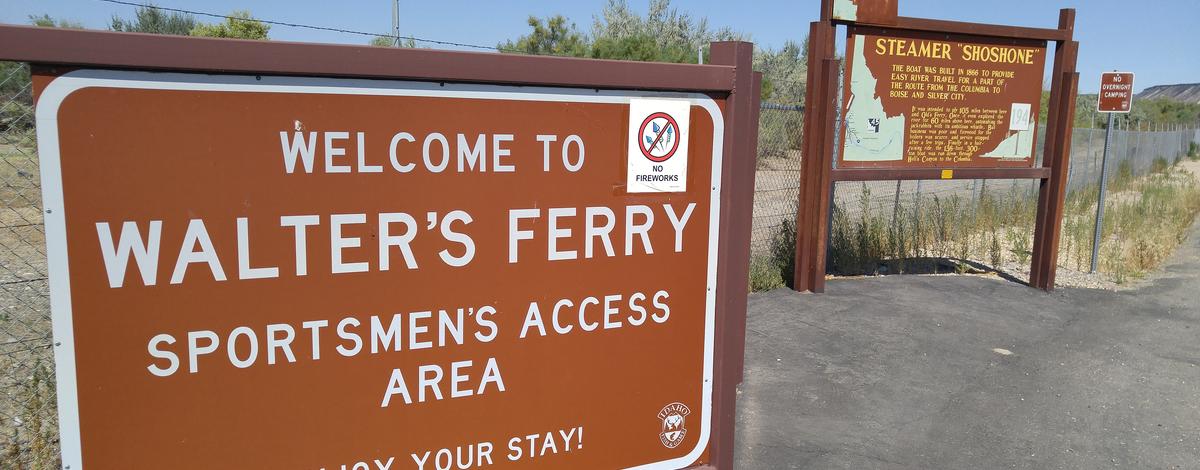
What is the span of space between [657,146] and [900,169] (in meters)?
6.51

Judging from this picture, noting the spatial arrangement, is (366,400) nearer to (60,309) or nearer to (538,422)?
(538,422)

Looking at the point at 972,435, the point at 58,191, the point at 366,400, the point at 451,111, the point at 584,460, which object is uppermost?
the point at 451,111

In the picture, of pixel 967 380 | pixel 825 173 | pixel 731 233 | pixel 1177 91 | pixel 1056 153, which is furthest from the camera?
pixel 1177 91

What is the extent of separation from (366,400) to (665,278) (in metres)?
0.87

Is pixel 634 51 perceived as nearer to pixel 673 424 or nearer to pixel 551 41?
pixel 551 41

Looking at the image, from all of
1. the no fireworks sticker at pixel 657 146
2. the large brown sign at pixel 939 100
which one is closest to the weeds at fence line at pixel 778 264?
the large brown sign at pixel 939 100

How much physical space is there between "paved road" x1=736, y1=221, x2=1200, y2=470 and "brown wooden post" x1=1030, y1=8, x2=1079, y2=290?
1.16 feet

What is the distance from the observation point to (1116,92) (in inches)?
378

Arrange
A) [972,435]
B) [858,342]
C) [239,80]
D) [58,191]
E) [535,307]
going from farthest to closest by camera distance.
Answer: [858,342], [972,435], [535,307], [239,80], [58,191]

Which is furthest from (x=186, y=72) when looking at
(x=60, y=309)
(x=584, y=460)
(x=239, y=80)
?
(x=584, y=460)

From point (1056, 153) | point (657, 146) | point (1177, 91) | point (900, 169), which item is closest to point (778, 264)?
point (900, 169)

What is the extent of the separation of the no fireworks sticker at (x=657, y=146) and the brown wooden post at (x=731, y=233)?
0.50 feet

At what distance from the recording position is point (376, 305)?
2123 millimetres

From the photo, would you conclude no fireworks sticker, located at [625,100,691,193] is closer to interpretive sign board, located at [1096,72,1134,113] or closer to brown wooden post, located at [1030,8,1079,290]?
brown wooden post, located at [1030,8,1079,290]
